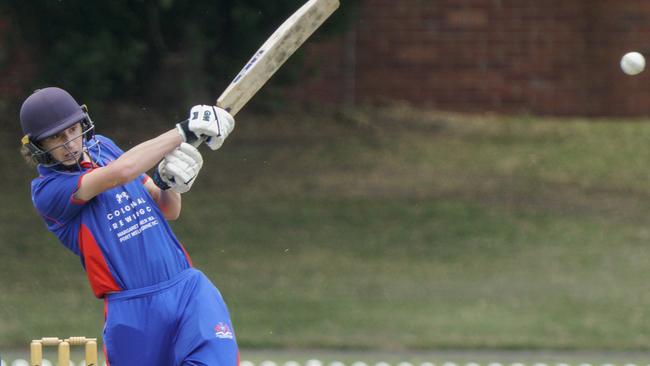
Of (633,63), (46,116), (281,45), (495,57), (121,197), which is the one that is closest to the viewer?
(46,116)

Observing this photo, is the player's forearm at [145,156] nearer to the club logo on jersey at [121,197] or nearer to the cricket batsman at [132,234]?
the cricket batsman at [132,234]

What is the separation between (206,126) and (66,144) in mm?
440

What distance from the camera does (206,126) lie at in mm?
3998

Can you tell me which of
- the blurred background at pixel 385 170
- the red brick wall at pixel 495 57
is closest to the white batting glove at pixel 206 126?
the blurred background at pixel 385 170

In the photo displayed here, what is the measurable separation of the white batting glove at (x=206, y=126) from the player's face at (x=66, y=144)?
0.32 m

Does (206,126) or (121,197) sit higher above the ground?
(206,126)

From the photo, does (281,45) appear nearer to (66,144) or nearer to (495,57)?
(66,144)

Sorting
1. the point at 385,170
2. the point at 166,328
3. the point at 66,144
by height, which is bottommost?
the point at 166,328

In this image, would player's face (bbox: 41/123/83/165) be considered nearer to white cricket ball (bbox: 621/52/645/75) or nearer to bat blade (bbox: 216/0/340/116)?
bat blade (bbox: 216/0/340/116)

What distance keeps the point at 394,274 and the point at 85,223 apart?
5.71 m

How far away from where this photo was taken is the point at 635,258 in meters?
9.98

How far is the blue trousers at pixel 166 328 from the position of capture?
157 inches

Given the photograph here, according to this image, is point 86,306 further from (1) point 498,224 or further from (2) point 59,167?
(2) point 59,167

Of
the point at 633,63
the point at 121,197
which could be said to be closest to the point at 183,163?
the point at 121,197
